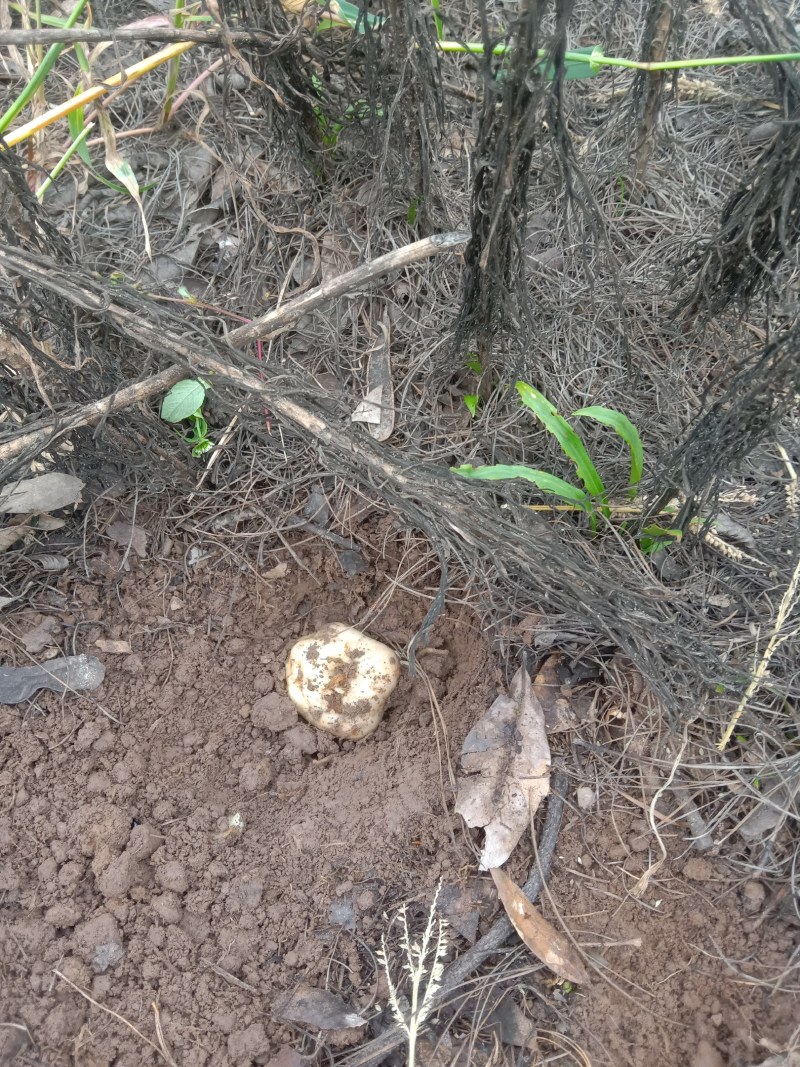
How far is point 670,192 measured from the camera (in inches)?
87.5

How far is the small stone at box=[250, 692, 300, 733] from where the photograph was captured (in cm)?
183

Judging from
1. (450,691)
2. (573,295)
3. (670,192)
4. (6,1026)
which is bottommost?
(6,1026)

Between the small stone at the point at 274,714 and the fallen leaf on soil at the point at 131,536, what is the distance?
540 millimetres

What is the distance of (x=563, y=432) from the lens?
1.71m

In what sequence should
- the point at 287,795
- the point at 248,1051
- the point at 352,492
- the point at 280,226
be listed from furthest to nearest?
1. the point at 280,226
2. the point at 352,492
3. the point at 287,795
4. the point at 248,1051

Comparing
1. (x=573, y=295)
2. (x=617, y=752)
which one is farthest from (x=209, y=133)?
(x=617, y=752)

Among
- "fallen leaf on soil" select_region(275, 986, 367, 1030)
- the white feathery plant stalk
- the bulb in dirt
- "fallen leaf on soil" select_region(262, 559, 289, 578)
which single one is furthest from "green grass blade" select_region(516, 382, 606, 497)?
"fallen leaf on soil" select_region(275, 986, 367, 1030)

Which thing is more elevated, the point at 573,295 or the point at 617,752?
the point at 573,295

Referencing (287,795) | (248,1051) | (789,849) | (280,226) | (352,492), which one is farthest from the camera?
(280,226)

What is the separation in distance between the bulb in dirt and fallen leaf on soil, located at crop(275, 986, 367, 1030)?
555mm

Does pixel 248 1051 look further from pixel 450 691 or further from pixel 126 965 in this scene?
pixel 450 691

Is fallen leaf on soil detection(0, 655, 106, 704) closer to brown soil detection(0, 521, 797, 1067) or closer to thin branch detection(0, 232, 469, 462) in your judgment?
brown soil detection(0, 521, 797, 1067)

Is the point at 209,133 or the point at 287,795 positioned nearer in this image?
the point at 287,795

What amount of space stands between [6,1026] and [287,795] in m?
0.72
